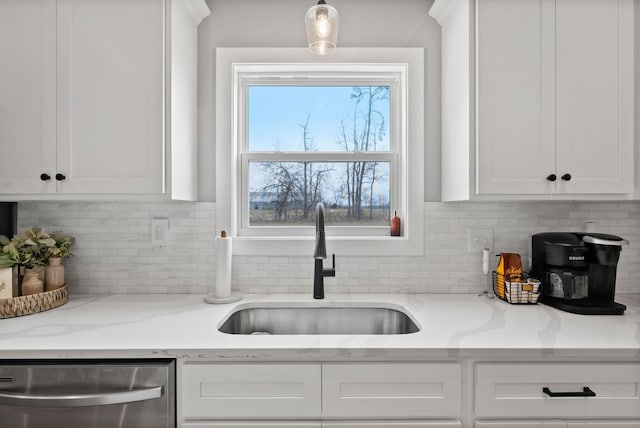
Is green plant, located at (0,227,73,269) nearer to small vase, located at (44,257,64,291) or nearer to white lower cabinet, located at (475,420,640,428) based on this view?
small vase, located at (44,257,64,291)

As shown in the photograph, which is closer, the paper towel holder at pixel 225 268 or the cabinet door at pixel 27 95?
the cabinet door at pixel 27 95

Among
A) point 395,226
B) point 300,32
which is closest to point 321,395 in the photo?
point 395,226

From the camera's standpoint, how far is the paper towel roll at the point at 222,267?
5.57 feet

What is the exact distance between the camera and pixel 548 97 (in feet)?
5.01

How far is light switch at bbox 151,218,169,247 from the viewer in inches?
72.9

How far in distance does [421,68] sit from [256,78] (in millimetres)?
851

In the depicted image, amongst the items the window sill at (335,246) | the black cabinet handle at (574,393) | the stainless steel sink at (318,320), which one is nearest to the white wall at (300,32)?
the window sill at (335,246)

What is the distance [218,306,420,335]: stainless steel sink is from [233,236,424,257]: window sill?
0.28 meters

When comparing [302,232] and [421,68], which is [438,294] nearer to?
[302,232]

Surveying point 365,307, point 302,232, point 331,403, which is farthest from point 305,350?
point 302,232

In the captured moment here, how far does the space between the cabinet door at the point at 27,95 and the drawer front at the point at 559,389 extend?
1.79 m

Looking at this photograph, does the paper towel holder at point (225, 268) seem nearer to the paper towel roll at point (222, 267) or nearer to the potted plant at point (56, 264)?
the paper towel roll at point (222, 267)

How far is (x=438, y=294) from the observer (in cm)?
185

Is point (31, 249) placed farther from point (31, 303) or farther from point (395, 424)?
point (395, 424)
